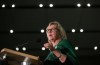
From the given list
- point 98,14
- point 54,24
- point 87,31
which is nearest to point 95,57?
point 87,31

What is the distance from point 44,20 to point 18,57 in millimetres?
4578

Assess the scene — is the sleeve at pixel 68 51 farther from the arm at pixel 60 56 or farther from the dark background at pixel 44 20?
the dark background at pixel 44 20

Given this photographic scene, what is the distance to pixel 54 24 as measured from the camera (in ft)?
7.63

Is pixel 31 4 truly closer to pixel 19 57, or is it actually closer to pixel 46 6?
pixel 46 6

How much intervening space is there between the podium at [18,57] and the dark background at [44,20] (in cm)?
373

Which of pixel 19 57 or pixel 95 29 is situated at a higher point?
pixel 95 29

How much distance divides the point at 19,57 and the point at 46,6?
4.23 metres

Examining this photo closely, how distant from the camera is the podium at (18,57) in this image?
1.97 metres

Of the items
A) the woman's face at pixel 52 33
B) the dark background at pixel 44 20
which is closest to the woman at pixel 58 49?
the woman's face at pixel 52 33

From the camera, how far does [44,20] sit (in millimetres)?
6570

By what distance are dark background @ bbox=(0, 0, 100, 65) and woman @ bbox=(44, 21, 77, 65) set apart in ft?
11.5

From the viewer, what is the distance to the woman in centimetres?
202

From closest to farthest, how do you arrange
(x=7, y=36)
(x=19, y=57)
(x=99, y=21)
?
1. (x=19, y=57)
2. (x=99, y=21)
3. (x=7, y=36)

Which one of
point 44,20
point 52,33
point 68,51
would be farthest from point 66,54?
point 44,20
